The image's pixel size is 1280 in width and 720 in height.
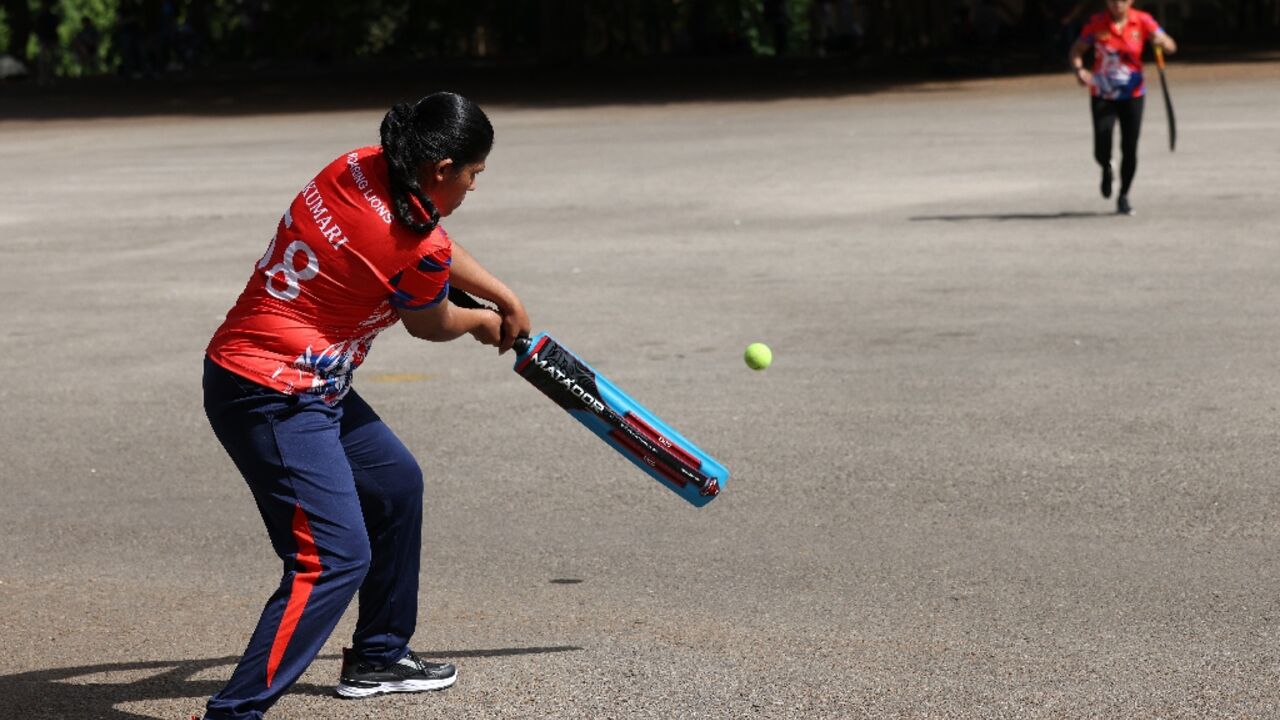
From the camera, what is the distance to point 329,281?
464 cm

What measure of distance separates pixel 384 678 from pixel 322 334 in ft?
3.54

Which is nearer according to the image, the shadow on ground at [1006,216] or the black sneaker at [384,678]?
the black sneaker at [384,678]

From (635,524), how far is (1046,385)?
3.19 m

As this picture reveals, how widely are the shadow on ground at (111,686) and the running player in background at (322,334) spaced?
71 centimetres

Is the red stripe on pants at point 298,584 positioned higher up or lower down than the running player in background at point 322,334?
lower down

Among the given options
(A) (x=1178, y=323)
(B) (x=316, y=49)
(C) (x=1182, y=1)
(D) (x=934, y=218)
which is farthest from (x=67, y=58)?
(A) (x=1178, y=323)

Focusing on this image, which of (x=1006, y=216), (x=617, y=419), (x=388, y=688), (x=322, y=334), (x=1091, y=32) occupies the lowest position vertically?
(x=1006, y=216)

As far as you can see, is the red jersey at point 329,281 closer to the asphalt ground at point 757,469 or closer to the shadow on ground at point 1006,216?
the asphalt ground at point 757,469

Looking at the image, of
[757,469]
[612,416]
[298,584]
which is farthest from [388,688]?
[757,469]

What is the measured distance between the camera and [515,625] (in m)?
5.92

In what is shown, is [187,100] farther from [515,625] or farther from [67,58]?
[515,625]

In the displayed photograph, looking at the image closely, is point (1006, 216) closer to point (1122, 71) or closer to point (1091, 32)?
point (1122, 71)

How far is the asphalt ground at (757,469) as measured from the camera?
215 inches

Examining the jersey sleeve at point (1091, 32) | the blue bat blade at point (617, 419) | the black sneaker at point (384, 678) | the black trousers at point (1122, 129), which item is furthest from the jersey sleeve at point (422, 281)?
the jersey sleeve at point (1091, 32)
